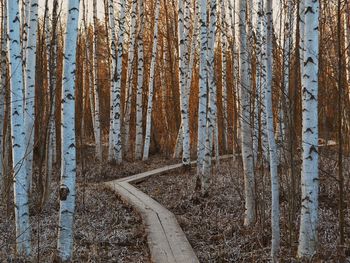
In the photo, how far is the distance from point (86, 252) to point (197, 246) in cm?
150

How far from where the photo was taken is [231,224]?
667 centimetres

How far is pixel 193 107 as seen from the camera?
65.2 feet

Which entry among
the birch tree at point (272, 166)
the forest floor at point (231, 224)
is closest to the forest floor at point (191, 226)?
the forest floor at point (231, 224)

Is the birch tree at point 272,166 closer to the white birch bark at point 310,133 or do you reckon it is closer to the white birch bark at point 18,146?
the white birch bark at point 310,133

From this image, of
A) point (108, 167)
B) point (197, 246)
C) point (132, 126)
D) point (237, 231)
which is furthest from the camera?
point (132, 126)

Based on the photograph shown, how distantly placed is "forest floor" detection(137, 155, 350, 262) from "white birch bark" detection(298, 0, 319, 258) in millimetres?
266

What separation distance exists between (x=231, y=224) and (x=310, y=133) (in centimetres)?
266

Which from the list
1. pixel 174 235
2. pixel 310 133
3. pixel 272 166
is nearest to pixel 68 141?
pixel 174 235

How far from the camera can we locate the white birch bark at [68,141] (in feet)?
15.5

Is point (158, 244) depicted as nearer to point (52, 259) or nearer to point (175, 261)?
point (175, 261)

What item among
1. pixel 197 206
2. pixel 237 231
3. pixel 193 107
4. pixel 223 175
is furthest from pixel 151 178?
pixel 193 107

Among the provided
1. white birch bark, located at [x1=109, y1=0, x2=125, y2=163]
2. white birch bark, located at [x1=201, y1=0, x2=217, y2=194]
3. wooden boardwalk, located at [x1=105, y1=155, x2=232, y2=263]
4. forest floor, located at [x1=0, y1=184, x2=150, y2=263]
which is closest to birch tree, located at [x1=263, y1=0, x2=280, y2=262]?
wooden boardwalk, located at [x1=105, y1=155, x2=232, y2=263]

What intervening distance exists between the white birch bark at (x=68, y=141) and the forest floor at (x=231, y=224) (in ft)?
5.43

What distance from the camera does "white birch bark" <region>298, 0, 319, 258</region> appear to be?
14.7ft
